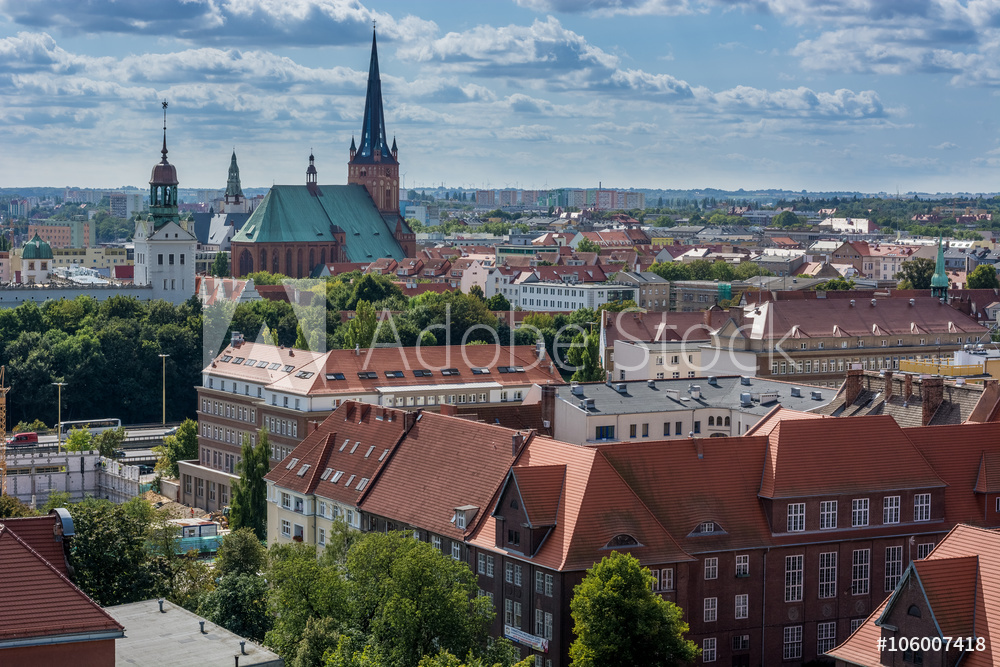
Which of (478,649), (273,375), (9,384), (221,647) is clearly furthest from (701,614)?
(9,384)

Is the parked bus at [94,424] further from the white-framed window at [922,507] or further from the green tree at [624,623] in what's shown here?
the green tree at [624,623]

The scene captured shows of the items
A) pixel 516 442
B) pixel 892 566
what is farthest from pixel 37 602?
pixel 892 566

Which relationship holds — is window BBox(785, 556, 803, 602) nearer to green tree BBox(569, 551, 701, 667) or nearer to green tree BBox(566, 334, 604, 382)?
green tree BBox(569, 551, 701, 667)

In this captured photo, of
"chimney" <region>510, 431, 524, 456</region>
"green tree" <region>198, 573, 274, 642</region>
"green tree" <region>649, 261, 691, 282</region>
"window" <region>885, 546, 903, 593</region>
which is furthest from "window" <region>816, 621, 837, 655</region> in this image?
"green tree" <region>649, 261, 691, 282</region>

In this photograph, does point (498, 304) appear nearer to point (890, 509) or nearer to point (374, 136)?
point (374, 136)

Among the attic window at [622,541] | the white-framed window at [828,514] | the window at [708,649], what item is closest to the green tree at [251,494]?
the attic window at [622,541]

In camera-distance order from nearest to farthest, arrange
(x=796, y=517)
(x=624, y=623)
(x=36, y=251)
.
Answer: (x=624, y=623), (x=796, y=517), (x=36, y=251)
